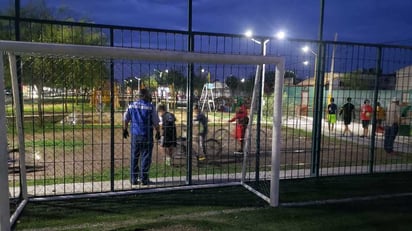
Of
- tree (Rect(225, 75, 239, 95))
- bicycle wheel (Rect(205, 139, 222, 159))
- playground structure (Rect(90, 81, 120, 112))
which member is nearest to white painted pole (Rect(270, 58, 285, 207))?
tree (Rect(225, 75, 239, 95))

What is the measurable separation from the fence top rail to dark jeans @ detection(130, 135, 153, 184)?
7.27 feet

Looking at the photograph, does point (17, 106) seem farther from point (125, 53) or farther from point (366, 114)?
point (366, 114)

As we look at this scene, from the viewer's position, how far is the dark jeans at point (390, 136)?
11.3m

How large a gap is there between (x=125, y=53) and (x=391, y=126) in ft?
31.2

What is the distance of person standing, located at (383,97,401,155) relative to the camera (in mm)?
11211

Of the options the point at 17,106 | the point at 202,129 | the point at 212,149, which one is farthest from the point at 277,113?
the point at 212,149

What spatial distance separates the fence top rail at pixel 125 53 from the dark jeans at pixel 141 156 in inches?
87.3

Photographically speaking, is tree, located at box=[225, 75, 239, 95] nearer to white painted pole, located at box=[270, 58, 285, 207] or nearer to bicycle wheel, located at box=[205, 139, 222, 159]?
white painted pole, located at box=[270, 58, 285, 207]

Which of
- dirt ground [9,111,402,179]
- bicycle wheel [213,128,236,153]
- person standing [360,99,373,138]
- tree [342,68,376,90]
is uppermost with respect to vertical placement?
tree [342,68,376,90]

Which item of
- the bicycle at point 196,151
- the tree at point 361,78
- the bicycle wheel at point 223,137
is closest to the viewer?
the tree at point 361,78

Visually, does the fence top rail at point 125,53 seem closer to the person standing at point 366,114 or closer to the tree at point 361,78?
the tree at point 361,78

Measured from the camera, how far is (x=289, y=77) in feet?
25.1

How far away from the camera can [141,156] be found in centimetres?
710

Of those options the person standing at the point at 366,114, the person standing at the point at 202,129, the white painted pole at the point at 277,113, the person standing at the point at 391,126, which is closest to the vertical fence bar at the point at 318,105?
the white painted pole at the point at 277,113
